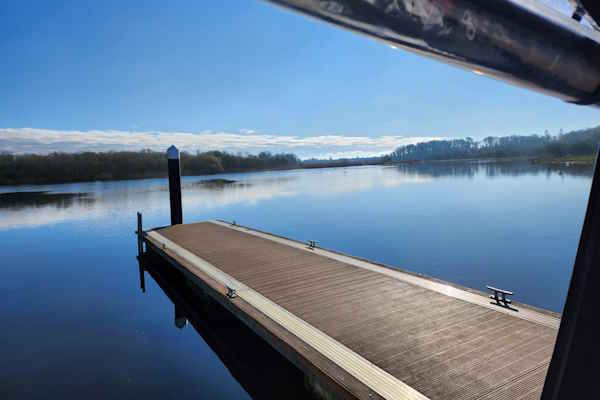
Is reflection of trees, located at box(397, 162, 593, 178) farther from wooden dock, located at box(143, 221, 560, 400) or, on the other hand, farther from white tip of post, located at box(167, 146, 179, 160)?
wooden dock, located at box(143, 221, 560, 400)

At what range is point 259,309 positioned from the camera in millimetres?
4383

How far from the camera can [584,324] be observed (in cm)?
93

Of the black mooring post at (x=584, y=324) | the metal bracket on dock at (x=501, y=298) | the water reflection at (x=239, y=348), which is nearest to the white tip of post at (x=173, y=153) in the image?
the water reflection at (x=239, y=348)

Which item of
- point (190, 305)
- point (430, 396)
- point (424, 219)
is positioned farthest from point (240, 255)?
point (424, 219)

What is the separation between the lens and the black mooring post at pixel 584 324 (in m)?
0.92

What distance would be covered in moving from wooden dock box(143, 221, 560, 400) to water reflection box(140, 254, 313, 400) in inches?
25.5

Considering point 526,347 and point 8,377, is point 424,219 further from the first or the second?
point 8,377

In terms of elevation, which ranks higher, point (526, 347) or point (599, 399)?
point (599, 399)

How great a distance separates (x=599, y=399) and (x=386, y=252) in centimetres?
1200

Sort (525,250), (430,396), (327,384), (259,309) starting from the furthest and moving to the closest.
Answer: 1. (525,250)
2. (259,309)
3. (327,384)
4. (430,396)

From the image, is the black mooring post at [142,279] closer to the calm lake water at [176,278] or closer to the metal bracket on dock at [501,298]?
the calm lake water at [176,278]

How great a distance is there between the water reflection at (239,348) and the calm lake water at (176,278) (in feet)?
0.08

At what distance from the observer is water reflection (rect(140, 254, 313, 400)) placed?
4.19 metres

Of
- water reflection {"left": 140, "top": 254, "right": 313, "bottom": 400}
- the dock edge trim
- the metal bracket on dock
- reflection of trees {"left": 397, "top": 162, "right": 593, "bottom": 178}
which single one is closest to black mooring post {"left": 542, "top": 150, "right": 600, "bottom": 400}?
the dock edge trim
